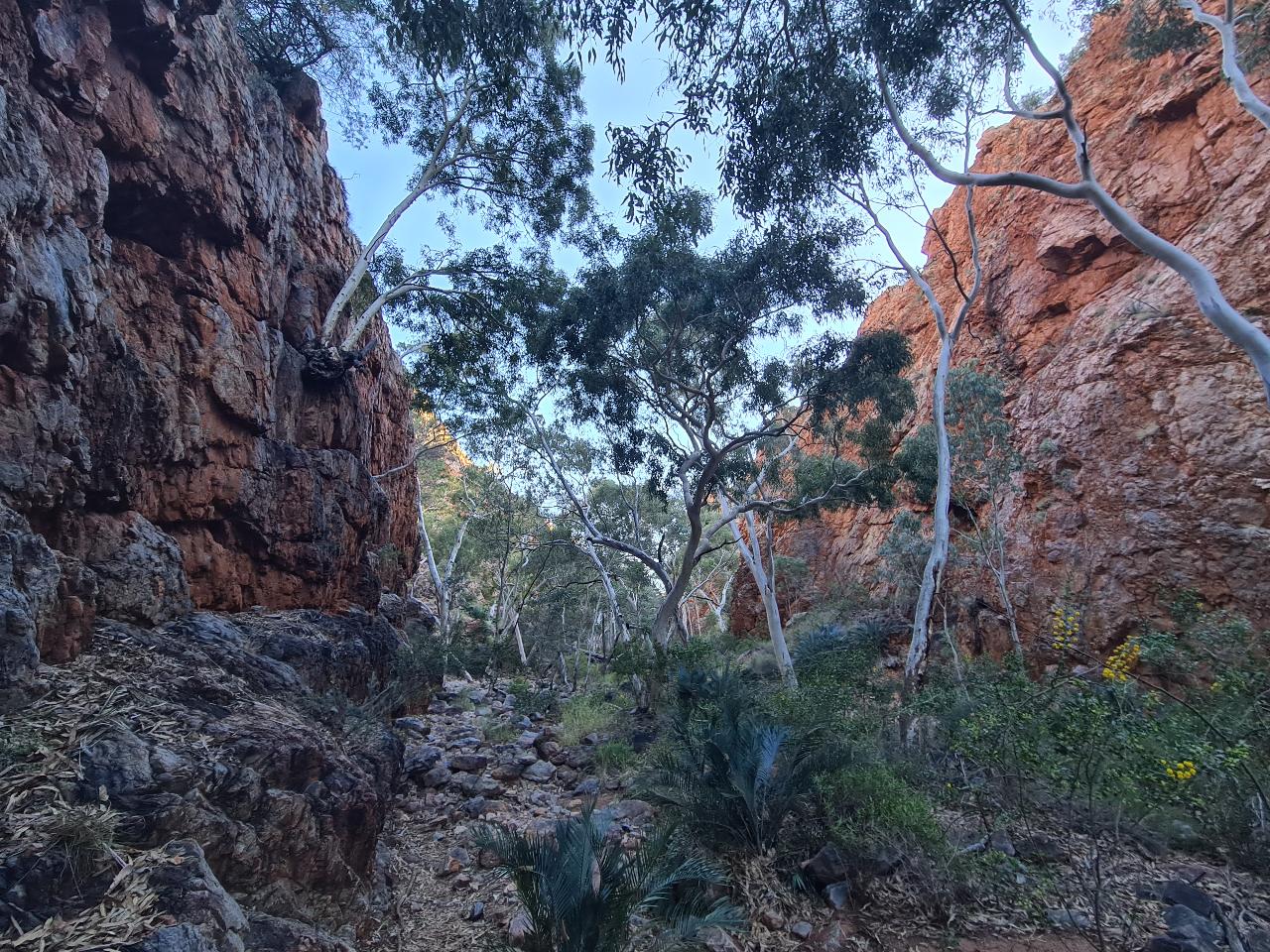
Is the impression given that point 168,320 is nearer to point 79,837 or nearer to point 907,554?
point 79,837

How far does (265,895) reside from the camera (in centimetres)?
306

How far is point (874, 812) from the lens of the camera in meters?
4.20

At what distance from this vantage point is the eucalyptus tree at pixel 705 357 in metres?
10.2

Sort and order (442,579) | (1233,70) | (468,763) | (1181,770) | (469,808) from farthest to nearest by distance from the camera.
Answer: (442,579) → (468,763) → (1233,70) → (469,808) → (1181,770)

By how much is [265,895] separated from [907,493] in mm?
18021

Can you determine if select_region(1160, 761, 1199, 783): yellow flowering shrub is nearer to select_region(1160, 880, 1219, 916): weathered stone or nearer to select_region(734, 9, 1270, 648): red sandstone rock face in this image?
select_region(1160, 880, 1219, 916): weathered stone

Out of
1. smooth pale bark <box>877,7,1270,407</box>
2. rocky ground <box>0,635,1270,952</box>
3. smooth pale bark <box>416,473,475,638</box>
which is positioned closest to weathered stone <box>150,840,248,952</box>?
rocky ground <box>0,635,1270,952</box>

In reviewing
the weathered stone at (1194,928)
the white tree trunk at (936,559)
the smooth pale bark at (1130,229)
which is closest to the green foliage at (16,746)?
the weathered stone at (1194,928)

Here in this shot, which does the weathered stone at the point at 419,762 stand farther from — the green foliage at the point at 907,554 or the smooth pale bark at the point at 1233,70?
the green foliage at the point at 907,554

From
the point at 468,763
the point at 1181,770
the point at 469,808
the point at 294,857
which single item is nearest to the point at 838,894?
the point at 1181,770

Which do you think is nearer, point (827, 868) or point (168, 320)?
point (827, 868)

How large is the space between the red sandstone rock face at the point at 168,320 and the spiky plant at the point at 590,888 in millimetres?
2835

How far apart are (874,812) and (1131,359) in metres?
12.7

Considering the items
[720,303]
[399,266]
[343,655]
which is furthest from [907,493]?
[343,655]
